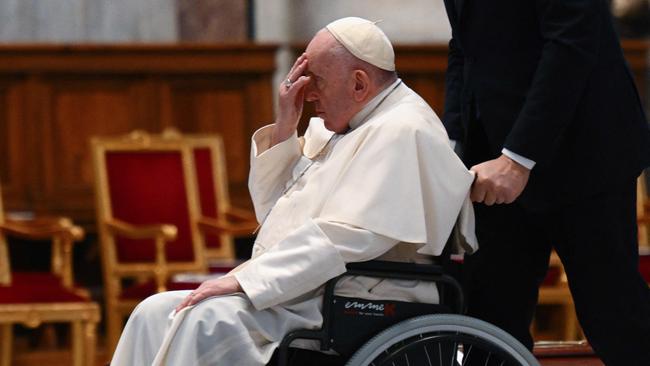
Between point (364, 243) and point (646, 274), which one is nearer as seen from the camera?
point (364, 243)

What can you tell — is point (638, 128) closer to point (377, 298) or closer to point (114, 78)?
point (377, 298)

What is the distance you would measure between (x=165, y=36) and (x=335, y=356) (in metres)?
5.44

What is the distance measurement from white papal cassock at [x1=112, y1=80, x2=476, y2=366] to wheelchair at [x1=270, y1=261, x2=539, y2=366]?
0.04 m

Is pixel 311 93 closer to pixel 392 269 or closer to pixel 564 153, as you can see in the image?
pixel 392 269

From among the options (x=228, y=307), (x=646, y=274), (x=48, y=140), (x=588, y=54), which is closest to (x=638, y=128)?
(x=588, y=54)

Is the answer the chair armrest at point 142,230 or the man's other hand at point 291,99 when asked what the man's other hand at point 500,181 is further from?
the chair armrest at point 142,230

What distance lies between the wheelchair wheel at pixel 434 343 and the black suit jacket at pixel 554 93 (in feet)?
1.16

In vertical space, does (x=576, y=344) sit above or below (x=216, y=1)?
below

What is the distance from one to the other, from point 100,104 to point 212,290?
15.8 ft

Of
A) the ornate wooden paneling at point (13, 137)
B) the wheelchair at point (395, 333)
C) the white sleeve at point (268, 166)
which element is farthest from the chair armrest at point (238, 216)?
the wheelchair at point (395, 333)

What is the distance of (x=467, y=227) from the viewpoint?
324cm

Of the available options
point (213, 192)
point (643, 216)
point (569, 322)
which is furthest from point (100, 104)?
point (643, 216)

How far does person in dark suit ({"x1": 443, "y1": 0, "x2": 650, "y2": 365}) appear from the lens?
316 centimetres

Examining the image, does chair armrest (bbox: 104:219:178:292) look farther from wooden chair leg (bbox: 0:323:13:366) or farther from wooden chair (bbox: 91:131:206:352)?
wooden chair leg (bbox: 0:323:13:366)
